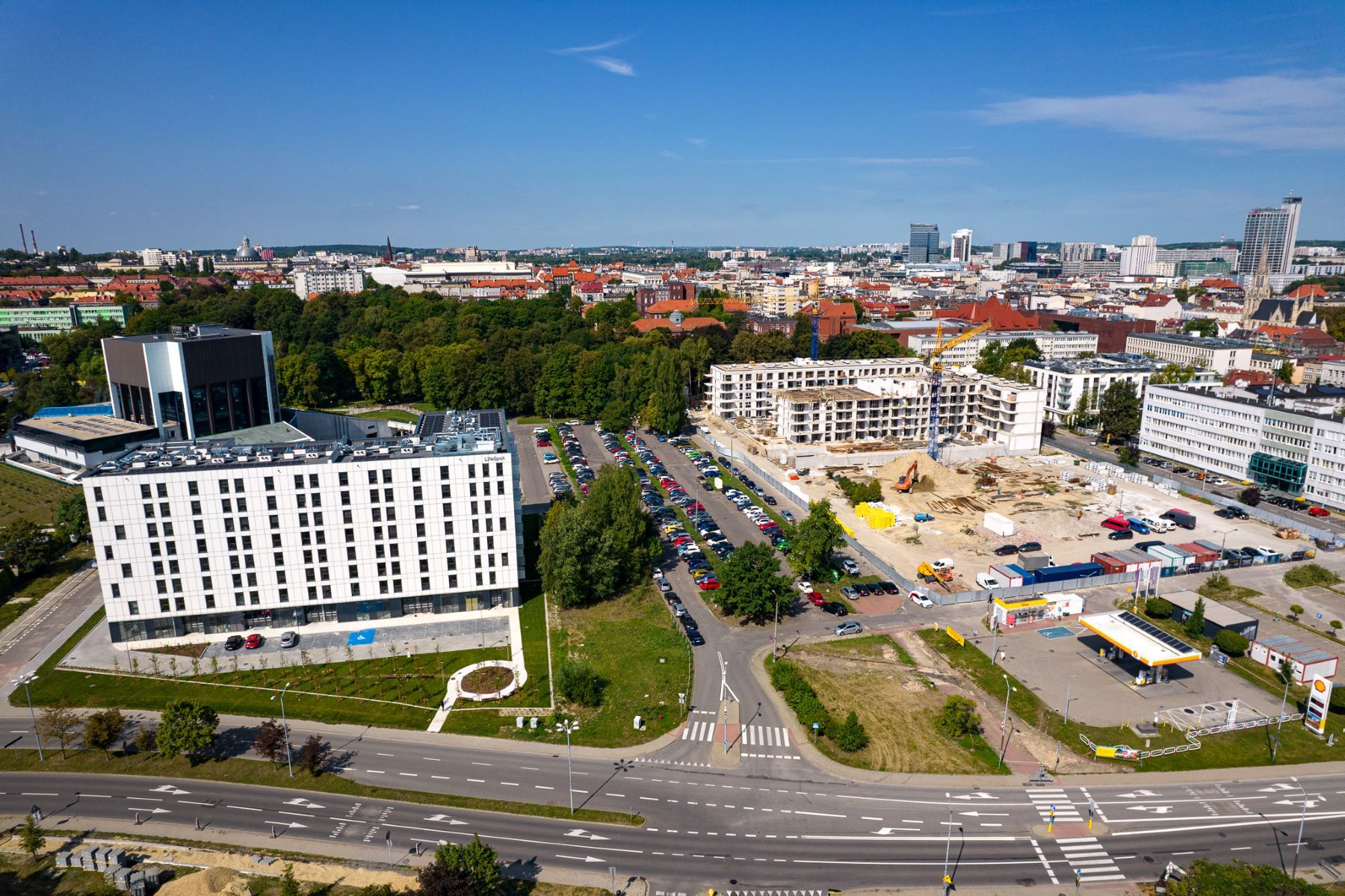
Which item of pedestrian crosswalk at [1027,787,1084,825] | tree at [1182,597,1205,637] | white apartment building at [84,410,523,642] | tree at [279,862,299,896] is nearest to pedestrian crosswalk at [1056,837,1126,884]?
pedestrian crosswalk at [1027,787,1084,825]

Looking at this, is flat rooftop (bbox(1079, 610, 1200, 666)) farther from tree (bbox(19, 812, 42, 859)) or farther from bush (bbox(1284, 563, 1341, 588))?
tree (bbox(19, 812, 42, 859))

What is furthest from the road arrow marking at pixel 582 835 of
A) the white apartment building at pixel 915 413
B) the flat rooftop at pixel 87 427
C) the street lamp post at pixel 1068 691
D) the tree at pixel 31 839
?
the white apartment building at pixel 915 413

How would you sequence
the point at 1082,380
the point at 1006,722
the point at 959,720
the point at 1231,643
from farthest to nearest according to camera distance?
the point at 1082,380 < the point at 1231,643 < the point at 1006,722 < the point at 959,720

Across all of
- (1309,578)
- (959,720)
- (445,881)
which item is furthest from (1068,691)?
(445,881)

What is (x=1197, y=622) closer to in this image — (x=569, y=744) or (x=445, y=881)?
(x=569, y=744)

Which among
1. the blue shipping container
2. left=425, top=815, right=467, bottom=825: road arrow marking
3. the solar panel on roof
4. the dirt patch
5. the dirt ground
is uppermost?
the solar panel on roof

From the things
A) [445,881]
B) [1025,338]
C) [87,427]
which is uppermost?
[1025,338]

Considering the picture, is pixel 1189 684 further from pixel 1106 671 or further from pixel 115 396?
pixel 115 396
